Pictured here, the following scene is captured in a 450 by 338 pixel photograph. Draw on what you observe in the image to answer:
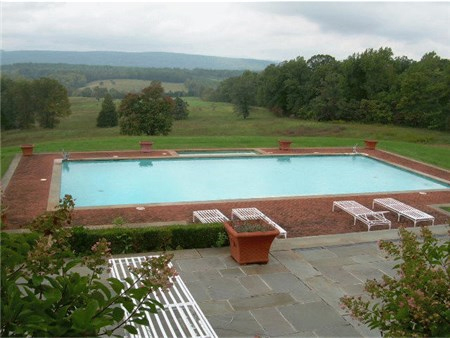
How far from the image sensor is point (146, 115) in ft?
113

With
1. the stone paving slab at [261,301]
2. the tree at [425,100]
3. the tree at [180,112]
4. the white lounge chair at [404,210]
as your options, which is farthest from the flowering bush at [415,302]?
the tree at [180,112]

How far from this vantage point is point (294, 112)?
1764 inches

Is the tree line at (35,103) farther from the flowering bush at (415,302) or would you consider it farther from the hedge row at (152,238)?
the flowering bush at (415,302)

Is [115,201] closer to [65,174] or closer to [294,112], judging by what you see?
[65,174]

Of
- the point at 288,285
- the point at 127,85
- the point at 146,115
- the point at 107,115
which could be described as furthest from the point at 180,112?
the point at 288,285

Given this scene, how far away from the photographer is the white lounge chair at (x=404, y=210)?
9.62 m

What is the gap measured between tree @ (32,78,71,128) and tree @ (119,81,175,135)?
16313 mm

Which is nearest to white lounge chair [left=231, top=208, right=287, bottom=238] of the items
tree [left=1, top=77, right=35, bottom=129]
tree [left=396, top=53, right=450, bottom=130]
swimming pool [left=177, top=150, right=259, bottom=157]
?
swimming pool [left=177, top=150, right=259, bottom=157]

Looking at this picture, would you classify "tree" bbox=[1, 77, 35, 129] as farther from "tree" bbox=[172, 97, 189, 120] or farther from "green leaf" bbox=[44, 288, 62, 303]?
"green leaf" bbox=[44, 288, 62, 303]

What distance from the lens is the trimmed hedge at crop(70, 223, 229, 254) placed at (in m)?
7.39

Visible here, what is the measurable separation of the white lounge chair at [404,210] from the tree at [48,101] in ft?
143

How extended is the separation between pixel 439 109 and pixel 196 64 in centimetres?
12181

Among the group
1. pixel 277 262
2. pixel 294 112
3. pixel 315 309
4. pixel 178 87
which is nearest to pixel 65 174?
pixel 277 262

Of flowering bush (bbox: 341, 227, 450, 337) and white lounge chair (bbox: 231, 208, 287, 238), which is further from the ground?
flowering bush (bbox: 341, 227, 450, 337)
